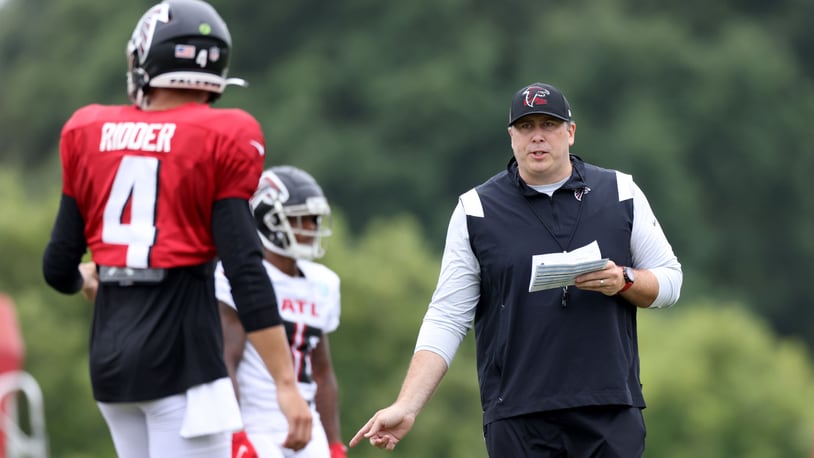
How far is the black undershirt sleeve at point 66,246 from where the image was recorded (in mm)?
5891

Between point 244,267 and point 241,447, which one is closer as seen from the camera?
point 244,267

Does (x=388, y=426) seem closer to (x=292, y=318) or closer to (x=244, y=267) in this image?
(x=244, y=267)

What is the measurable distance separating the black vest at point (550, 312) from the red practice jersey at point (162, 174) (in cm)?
109

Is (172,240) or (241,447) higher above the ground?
(172,240)

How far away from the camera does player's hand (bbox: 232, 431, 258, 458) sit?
7137 mm

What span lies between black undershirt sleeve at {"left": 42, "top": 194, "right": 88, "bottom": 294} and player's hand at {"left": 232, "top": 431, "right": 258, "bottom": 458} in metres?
1.31

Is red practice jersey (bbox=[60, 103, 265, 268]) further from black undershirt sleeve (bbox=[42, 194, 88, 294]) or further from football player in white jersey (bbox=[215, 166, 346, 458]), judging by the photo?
football player in white jersey (bbox=[215, 166, 346, 458])

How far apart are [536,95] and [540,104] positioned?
44mm

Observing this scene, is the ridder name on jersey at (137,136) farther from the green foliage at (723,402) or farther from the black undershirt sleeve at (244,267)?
the green foliage at (723,402)

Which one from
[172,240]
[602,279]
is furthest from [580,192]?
[172,240]

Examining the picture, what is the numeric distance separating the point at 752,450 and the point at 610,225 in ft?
49.2

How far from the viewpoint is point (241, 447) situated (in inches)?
282

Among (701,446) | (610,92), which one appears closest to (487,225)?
(701,446)

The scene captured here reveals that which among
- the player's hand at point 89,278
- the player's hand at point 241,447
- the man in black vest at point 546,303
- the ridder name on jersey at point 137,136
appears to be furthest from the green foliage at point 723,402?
the ridder name on jersey at point 137,136
